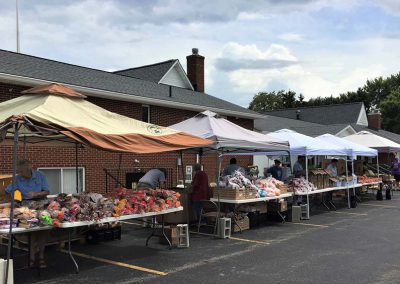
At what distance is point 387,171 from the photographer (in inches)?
913

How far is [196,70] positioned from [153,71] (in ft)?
9.80

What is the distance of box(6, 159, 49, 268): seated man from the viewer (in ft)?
23.1

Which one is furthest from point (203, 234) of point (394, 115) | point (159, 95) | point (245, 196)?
point (394, 115)

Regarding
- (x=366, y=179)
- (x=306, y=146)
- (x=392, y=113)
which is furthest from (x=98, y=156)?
(x=392, y=113)

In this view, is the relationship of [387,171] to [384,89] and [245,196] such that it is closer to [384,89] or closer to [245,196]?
[245,196]

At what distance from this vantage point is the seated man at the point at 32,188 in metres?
7.03

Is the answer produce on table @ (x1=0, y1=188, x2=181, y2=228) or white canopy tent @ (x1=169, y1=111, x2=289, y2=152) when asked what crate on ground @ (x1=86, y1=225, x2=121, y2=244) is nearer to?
produce on table @ (x1=0, y1=188, x2=181, y2=228)

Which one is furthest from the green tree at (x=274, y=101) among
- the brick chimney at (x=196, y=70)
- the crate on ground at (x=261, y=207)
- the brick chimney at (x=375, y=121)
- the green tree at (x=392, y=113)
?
the crate on ground at (x=261, y=207)

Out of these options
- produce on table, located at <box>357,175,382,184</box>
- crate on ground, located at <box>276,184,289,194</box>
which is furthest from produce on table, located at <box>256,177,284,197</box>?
produce on table, located at <box>357,175,382,184</box>

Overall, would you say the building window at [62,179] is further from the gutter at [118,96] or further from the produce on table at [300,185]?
the produce on table at [300,185]

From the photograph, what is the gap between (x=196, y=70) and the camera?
24.4 meters

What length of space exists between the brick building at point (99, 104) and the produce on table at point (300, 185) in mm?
5193

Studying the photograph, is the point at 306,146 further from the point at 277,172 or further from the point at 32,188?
the point at 32,188

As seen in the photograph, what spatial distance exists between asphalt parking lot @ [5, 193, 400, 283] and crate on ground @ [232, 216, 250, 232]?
26 centimetres
